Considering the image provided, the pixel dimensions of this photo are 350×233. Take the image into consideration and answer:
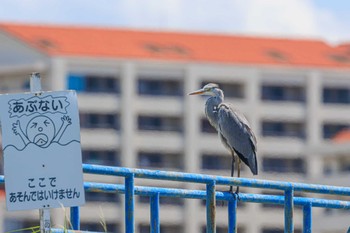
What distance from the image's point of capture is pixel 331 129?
301ft

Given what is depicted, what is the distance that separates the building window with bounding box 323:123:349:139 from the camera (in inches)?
3597

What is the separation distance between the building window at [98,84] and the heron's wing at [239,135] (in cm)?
Result: 6942

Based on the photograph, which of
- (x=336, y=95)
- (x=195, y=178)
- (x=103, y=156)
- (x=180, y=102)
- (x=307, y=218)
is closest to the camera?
(x=195, y=178)

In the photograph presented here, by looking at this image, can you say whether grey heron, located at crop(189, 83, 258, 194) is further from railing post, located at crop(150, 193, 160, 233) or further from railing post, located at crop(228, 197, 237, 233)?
railing post, located at crop(150, 193, 160, 233)

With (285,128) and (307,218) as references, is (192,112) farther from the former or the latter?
(307,218)

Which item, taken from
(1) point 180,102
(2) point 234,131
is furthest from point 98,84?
(2) point 234,131

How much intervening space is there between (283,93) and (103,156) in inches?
462

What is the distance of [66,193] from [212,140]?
77.3 meters

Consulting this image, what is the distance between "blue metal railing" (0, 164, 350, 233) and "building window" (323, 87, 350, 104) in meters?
78.6

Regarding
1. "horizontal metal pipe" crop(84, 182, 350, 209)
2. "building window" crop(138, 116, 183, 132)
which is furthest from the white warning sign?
"building window" crop(138, 116, 183, 132)

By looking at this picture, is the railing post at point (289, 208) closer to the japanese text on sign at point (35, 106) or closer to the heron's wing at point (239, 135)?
the japanese text on sign at point (35, 106)

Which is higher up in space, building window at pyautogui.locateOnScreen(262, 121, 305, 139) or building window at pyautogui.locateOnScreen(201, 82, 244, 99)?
building window at pyautogui.locateOnScreen(201, 82, 244, 99)

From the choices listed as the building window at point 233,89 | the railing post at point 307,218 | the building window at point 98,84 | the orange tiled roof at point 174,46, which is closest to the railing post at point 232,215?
the railing post at point 307,218

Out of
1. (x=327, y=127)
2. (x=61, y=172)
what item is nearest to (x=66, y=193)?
(x=61, y=172)
